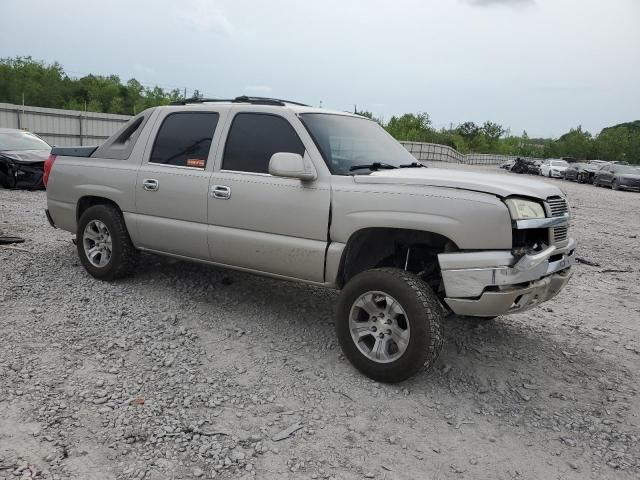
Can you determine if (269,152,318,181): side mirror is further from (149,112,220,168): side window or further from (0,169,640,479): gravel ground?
(0,169,640,479): gravel ground

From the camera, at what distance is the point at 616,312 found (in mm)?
5582

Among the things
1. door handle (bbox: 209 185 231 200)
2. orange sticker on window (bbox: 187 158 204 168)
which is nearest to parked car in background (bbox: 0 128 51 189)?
orange sticker on window (bbox: 187 158 204 168)

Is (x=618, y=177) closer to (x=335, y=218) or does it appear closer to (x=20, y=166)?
(x=20, y=166)

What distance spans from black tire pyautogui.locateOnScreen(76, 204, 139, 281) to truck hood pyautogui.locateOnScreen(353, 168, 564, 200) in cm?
264

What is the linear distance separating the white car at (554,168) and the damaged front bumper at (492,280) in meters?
36.6

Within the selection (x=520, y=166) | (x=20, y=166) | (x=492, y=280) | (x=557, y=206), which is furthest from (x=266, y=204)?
(x=520, y=166)

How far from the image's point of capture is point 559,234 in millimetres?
3943

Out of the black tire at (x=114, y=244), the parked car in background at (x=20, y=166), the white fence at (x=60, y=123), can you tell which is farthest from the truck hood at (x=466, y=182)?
the white fence at (x=60, y=123)

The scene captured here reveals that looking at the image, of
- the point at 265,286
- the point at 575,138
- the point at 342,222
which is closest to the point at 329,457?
the point at 342,222

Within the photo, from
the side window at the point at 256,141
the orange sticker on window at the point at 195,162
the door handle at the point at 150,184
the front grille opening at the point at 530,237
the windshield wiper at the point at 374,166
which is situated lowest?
the front grille opening at the point at 530,237

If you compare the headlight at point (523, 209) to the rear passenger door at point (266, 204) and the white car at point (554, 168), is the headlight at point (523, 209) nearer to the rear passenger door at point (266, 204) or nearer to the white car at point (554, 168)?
the rear passenger door at point (266, 204)

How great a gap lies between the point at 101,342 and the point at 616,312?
4.91 metres

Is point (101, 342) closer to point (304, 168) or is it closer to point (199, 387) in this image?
point (199, 387)

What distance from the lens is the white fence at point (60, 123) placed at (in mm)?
20703
